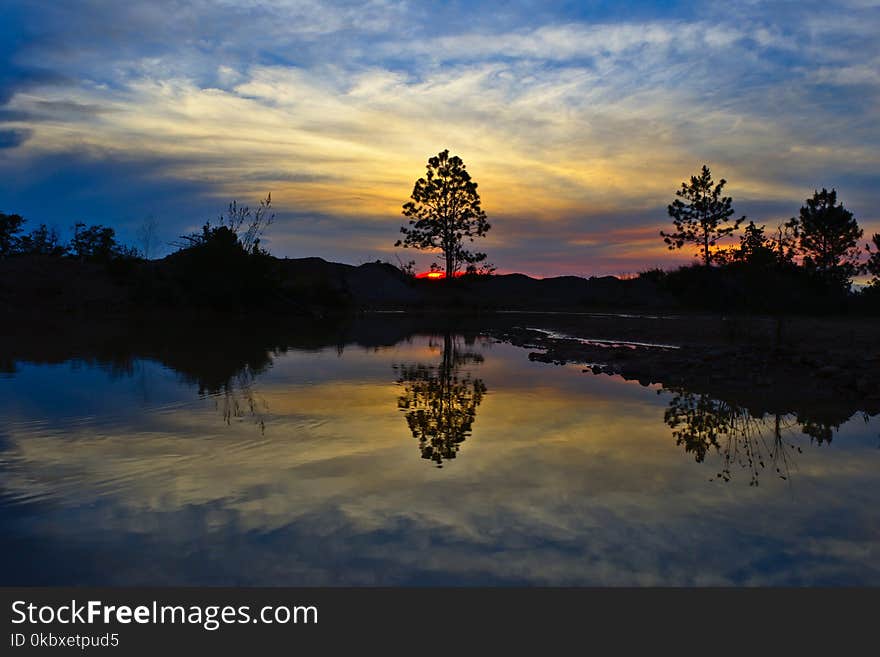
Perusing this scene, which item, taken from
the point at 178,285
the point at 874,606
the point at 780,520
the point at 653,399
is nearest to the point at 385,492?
the point at 780,520

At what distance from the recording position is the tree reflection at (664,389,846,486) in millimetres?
6266

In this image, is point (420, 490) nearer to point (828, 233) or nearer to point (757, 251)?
point (757, 251)

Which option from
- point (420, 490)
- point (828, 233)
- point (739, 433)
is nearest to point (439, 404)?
point (739, 433)

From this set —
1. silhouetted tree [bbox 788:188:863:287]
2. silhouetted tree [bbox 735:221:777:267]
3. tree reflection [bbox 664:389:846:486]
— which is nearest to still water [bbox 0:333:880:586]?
tree reflection [bbox 664:389:846:486]

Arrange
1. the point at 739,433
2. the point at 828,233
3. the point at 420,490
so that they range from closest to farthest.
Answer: the point at 420,490 < the point at 739,433 < the point at 828,233

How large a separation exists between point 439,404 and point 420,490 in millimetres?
4127

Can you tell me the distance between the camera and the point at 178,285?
30719mm

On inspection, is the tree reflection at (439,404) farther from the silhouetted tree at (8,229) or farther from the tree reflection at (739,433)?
the silhouetted tree at (8,229)

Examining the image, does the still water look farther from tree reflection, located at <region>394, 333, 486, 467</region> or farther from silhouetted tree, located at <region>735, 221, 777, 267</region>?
silhouetted tree, located at <region>735, 221, 777, 267</region>

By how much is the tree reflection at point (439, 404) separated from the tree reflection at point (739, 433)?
233 cm

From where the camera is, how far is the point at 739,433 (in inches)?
299

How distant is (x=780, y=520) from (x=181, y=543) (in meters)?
3.82

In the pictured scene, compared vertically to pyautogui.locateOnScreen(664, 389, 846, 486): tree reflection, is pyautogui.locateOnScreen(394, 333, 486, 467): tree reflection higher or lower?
higher

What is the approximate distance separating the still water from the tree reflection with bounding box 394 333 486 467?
0.06 metres
